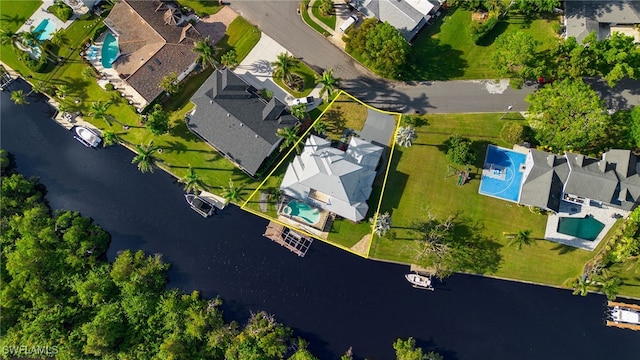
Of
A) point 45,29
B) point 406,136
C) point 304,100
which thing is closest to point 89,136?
point 45,29

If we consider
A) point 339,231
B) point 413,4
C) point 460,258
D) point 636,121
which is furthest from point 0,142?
point 636,121

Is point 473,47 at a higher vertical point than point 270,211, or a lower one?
higher

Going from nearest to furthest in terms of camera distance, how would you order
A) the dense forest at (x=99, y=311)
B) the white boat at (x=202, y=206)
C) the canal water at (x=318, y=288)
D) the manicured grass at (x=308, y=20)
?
1. the dense forest at (x=99, y=311)
2. the canal water at (x=318, y=288)
3. the white boat at (x=202, y=206)
4. the manicured grass at (x=308, y=20)

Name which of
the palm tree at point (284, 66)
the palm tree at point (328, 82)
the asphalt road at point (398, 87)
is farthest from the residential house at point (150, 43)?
the palm tree at point (328, 82)

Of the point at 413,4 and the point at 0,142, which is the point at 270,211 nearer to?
the point at 413,4

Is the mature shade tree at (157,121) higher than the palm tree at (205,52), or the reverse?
the palm tree at (205,52)

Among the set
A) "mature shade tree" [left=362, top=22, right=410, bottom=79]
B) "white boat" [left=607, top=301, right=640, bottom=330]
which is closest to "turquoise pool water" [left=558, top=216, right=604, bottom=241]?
"white boat" [left=607, top=301, right=640, bottom=330]

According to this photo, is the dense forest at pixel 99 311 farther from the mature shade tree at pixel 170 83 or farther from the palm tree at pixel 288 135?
the palm tree at pixel 288 135
